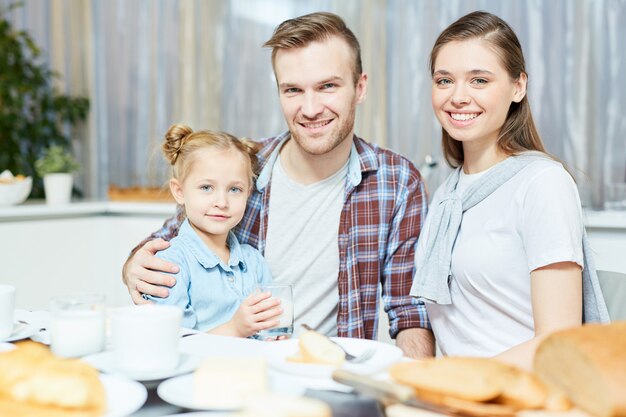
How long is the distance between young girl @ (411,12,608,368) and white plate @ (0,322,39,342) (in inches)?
32.8

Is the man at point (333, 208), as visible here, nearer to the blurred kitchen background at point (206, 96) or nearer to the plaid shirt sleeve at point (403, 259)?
the plaid shirt sleeve at point (403, 259)

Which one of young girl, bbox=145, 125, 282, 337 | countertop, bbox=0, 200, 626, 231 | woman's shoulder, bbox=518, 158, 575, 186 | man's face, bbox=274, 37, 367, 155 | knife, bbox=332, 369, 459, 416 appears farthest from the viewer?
countertop, bbox=0, 200, 626, 231

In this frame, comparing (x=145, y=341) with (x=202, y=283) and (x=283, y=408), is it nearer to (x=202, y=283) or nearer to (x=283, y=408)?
(x=283, y=408)

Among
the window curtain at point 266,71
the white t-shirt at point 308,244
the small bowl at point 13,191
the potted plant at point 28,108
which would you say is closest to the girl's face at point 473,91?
the white t-shirt at point 308,244

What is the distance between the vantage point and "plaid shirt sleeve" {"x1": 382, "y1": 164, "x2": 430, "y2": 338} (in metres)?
1.85

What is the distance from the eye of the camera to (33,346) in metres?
0.87

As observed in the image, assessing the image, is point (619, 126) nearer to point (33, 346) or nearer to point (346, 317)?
point (346, 317)

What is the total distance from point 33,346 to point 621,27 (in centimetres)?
271

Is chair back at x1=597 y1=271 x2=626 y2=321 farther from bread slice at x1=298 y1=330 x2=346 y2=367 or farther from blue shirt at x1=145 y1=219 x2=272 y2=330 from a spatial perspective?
blue shirt at x1=145 y1=219 x2=272 y2=330

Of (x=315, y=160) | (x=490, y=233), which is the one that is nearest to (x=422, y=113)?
(x=315, y=160)

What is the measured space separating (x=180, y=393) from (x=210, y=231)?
0.94m

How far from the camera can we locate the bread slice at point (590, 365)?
72 cm

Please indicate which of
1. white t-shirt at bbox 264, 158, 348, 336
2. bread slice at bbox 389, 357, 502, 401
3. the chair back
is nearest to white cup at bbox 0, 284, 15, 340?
bread slice at bbox 389, 357, 502, 401

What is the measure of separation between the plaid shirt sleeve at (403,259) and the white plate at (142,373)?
0.95 metres
